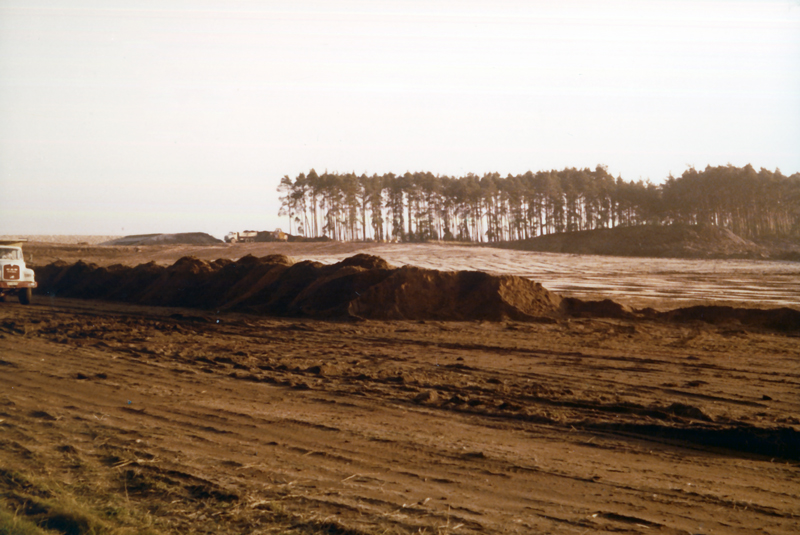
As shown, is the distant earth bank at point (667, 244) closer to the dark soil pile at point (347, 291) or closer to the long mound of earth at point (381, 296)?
the long mound of earth at point (381, 296)

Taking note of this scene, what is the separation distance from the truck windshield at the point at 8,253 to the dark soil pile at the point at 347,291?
5746 millimetres

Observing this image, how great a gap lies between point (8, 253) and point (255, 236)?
182 ft

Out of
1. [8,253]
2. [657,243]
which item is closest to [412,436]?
[8,253]

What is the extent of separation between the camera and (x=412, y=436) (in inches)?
272

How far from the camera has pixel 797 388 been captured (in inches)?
360

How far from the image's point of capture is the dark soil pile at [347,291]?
64.3ft

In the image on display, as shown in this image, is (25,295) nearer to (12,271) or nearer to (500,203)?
(12,271)

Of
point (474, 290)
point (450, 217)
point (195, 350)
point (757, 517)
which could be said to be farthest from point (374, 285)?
point (450, 217)

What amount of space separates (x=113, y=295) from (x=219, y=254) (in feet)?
83.4

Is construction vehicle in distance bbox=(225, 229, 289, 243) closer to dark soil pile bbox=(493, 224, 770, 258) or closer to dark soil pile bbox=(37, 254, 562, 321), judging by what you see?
dark soil pile bbox=(493, 224, 770, 258)

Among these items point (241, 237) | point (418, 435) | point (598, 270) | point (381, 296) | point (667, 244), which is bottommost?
point (418, 435)

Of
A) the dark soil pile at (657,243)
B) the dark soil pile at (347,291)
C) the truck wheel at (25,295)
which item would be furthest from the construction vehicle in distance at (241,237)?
the truck wheel at (25,295)

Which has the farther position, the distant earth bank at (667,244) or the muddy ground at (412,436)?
the distant earth bank at (667,244)

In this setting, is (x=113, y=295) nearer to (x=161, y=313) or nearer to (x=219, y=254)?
(x=161, y=313)
